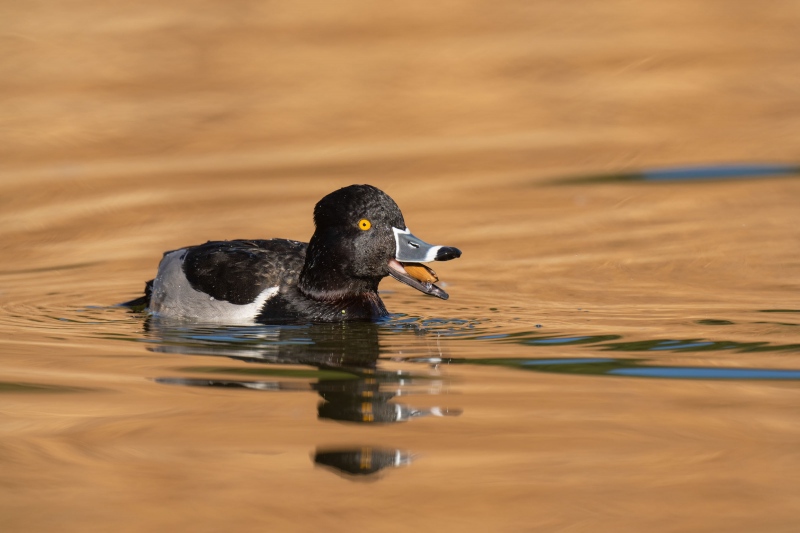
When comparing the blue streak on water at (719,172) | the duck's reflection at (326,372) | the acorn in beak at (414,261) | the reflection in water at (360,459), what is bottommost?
the reflection in water at (360,459)

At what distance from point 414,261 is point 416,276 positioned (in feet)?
0.58

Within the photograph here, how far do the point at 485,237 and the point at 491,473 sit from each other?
6.13 metres

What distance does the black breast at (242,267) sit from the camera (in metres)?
9.05

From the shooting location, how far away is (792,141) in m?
13.9

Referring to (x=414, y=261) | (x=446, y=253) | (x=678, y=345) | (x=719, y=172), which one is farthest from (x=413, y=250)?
(x=719, y=172)

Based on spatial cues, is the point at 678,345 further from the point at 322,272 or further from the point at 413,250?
the point at 322,272

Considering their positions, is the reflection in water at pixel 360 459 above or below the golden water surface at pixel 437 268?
below

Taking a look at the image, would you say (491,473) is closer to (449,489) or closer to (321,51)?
(449,489)

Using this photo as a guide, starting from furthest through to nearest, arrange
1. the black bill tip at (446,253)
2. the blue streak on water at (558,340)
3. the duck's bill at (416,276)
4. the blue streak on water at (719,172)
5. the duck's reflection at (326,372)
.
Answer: the blue streak on water at (719,172), the duck's bill at (416,276), the black bill tip at (446,253), the blue streak on water at (558,340), the duck's reflection at (326,372)

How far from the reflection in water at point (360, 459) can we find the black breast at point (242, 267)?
3322mm

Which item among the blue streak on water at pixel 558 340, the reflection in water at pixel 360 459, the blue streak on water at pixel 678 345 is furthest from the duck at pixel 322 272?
the reflection in water at pixel 360 459

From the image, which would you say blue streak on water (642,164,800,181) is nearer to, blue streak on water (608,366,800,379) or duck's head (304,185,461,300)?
duck's head (304,185,461,300)

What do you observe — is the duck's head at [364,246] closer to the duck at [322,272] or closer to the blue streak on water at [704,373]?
the duck at [322,272]

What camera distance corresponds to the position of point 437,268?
36.1 feet
